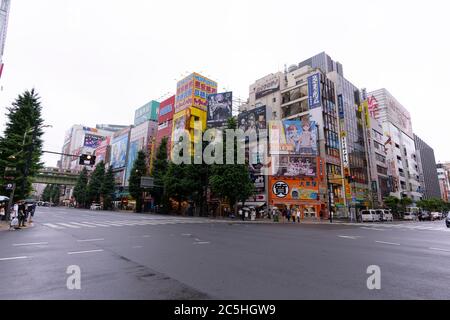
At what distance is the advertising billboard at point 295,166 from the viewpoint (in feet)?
138

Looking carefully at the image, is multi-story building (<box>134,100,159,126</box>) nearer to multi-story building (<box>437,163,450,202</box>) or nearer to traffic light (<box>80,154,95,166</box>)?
traffic light (<box>80,154,95,166</box>)

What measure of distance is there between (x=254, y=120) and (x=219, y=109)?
9206mm

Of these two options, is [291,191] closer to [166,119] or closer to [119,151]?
[166,119]

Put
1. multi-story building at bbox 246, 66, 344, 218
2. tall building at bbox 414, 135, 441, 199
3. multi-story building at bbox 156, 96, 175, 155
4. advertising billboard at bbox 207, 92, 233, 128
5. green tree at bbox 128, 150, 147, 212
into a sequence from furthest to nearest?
1. tall building at bbox 414, 135, 441, 199
2. multi-story building at bbox 156, 96, 175, 155
3. advertising billboard at bbox 207, 92, 233, 128
4. green tree at bbox 128, 150, 147, 212
5. multi-story building at bbox 246, 66, 344, 218

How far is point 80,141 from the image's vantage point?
14700 centimetres

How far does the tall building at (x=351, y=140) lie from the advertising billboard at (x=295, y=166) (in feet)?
30.2

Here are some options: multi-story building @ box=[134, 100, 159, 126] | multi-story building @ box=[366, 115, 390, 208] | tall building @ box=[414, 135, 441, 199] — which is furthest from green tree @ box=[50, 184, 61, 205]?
tall building @ box=[414, 135, 441, 199]

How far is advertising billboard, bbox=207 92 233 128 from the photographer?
176ft

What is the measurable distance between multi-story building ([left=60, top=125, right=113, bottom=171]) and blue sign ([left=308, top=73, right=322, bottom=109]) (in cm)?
9740

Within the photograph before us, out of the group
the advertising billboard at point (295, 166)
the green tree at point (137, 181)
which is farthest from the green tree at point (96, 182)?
the advertising billboard at point (295, 166)

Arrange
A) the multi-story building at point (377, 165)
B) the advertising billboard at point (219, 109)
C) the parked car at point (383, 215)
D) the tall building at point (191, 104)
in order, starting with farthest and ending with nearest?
the tall building at point (191, 104), the multi-story building at point (377, 165), the advertising billboard at point (219, 109), the parked car at point (383, 215)

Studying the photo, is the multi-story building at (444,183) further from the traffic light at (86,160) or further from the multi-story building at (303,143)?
the traffic light at (86,160)
